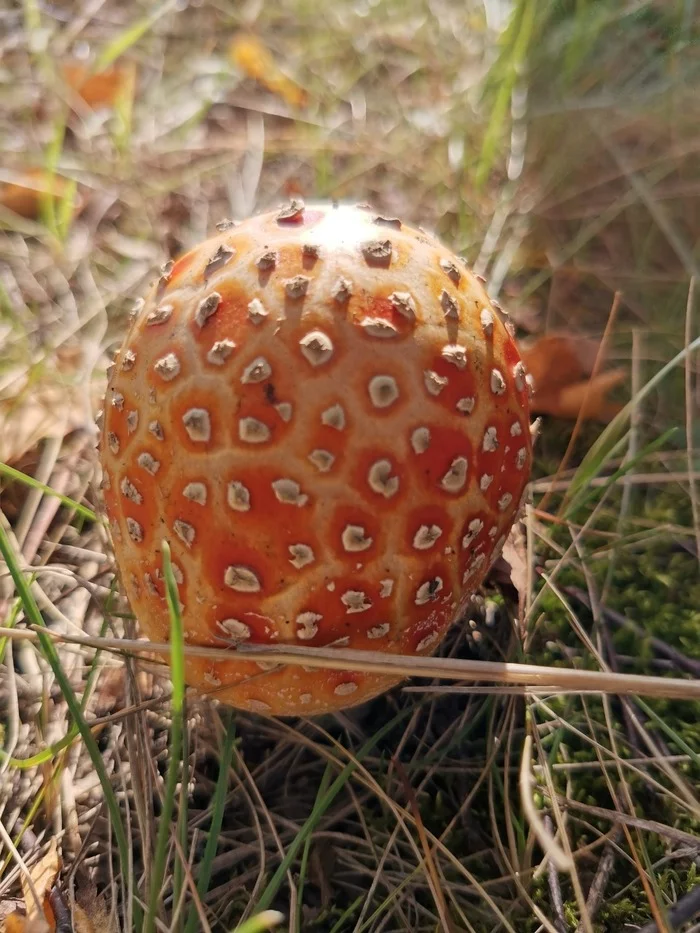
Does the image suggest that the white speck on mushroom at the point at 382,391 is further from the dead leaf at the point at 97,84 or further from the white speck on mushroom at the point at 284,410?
the dead leaf at the point at 97,84

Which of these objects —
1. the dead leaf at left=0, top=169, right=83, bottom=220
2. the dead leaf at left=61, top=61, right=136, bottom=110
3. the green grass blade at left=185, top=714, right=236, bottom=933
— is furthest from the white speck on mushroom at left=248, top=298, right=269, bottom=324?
the dead leaf at left=61, top=61, right=136, bottom=110

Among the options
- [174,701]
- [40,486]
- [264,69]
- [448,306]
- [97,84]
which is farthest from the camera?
[264,69]

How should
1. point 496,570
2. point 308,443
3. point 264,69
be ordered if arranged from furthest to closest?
point 264,69
point 496,570
point 308,443

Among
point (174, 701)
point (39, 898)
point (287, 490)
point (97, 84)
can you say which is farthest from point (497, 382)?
point (97, 84)

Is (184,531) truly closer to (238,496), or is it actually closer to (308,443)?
(238,496)

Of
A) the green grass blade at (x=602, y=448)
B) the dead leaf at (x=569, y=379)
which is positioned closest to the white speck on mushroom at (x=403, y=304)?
the green grass blade at (x=602, y=448)

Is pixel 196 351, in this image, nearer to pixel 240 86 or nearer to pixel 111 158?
pixel 111 158

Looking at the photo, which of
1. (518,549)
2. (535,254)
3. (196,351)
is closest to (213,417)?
(196,351)
